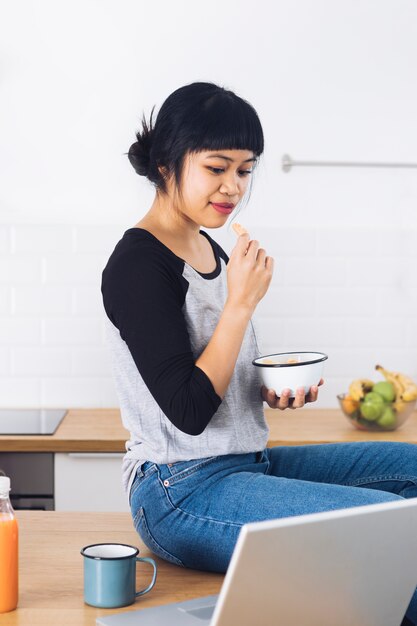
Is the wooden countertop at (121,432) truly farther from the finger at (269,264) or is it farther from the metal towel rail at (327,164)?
the finger at (269,264)

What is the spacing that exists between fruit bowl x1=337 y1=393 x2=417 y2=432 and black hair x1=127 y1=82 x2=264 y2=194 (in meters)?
1.30

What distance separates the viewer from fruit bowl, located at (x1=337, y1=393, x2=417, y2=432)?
9.41 ft

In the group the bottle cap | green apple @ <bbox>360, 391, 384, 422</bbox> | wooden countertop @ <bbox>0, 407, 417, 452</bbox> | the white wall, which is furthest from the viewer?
the white wall

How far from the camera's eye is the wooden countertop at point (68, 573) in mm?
1337

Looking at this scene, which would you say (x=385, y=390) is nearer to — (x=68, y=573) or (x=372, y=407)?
(x=372, y=407)

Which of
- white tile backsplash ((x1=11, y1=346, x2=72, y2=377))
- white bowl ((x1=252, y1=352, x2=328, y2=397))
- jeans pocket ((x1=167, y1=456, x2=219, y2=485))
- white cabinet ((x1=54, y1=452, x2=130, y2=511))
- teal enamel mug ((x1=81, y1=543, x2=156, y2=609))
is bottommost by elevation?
white cabinet ((x1=54, y1=452, x2=130, y2=511))

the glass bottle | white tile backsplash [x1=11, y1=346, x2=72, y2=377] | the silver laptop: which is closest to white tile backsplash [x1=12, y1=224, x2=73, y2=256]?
white tile backsplash [x1=11, y1=346, x2=72, y2=377]

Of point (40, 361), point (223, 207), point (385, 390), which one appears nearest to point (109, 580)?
point (223, 207)

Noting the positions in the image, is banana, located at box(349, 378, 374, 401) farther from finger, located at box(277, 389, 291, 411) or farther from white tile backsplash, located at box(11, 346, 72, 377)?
finger, located at box(277, 389, 291, 411)

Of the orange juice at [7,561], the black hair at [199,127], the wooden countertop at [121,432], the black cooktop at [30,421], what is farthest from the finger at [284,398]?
the black cooktop at [30,421]

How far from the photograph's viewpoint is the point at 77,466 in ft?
8.77

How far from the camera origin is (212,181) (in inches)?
67.5

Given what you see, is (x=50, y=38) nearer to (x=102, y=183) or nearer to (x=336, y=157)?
(x=102, y=183)

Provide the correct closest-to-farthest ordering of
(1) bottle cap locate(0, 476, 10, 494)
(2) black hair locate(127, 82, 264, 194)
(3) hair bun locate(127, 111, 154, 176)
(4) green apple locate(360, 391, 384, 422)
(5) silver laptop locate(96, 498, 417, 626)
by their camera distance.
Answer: (5) silver laptop locate(96, 498, 417, 626) < (1) bottle cap locate(0, 476, 10, 494) < (2) black hair locate(127, 82, 264, 194) < (3) hair bun locate(127, 111, 154, 176) < (4) green apple locate(360, 391, 384, 422)
